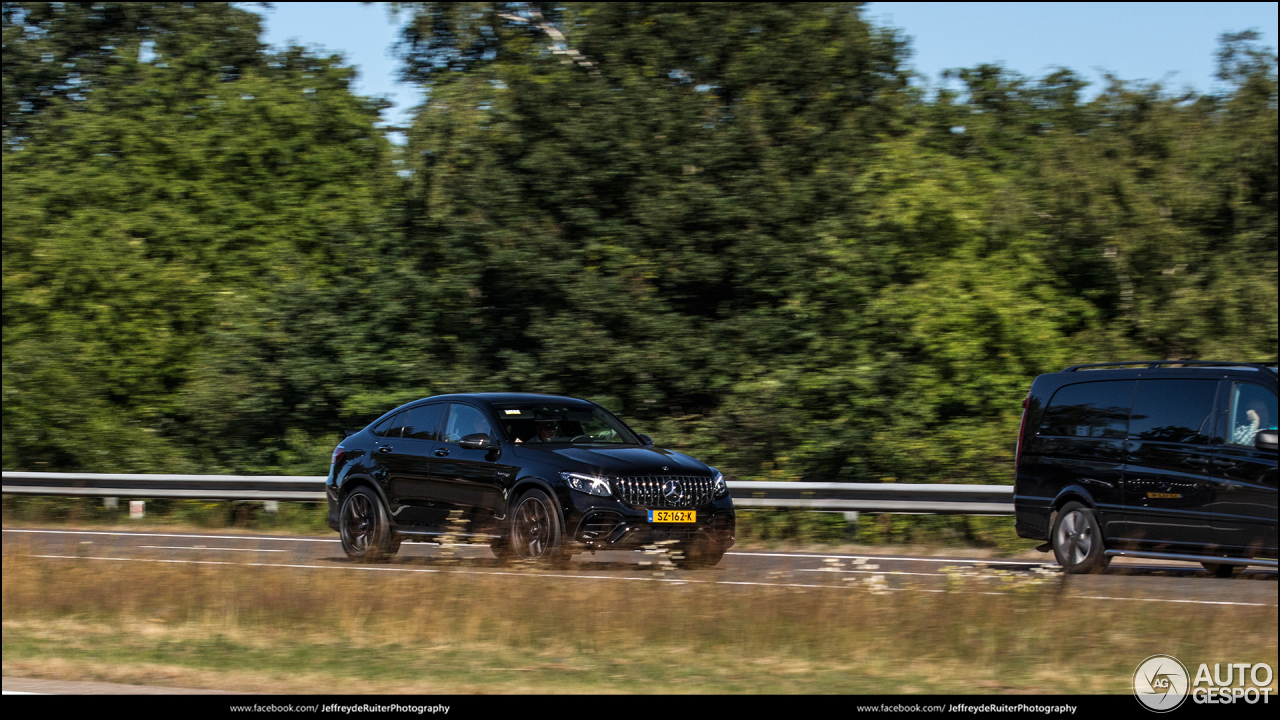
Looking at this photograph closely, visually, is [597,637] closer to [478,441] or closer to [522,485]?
[522,485]

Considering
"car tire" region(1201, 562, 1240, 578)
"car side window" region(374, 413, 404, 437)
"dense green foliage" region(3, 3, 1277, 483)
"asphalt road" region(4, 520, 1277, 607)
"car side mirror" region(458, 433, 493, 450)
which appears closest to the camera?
"asphalt road" region(4, 520, 1277, 607)

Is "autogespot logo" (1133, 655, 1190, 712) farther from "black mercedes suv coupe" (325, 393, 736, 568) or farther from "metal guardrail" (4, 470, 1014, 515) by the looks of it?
"metal guardrail" (4, 470, 1014, 515)

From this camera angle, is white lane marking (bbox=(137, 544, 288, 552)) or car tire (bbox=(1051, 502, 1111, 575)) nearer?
car tire (bbox=(1051, 502, 1111, 575))

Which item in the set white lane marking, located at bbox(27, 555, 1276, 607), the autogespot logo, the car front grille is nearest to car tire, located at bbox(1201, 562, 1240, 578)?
white lane marking, located at bbox(27, 555, 1276, 607)

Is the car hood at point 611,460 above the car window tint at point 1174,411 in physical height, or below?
below

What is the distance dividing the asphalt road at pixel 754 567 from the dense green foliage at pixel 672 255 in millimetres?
6206

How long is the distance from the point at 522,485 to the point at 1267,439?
20.0ft

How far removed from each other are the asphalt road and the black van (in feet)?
1.16

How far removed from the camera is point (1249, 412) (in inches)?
433

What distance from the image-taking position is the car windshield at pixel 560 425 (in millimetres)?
12656

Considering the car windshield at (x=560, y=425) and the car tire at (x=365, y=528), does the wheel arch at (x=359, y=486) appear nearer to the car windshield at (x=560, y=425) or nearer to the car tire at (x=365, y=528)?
the car tire at (x=365, y=528)

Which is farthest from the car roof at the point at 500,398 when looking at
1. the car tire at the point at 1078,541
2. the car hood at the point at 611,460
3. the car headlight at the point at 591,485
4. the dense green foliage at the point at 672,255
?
the dense green foliage at the point at 672,255

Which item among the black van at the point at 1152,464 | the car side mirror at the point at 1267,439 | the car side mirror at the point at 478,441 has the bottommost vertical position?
the car side mirror at the point at 478,441

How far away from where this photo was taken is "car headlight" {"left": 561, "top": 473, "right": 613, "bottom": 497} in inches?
458
